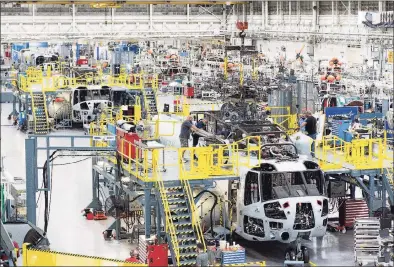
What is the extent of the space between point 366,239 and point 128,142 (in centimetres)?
538

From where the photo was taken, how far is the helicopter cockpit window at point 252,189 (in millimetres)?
18109

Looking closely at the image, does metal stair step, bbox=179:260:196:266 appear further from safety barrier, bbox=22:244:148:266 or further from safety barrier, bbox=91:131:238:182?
safety barrier, bbox=22:244:148:266

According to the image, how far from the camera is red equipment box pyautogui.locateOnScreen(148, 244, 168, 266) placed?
1734 centimetres

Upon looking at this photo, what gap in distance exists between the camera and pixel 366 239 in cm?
1769

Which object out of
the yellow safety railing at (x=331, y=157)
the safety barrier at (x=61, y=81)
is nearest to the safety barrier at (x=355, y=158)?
the yellow safety railing at (x=331, y=157)

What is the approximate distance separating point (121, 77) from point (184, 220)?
22.3m

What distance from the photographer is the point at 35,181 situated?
62.4 feet

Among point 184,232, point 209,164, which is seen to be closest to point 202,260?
point 184,232

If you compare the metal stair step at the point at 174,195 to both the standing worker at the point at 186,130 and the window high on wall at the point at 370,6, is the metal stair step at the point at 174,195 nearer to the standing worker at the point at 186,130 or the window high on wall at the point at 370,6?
the standing worker at the point at 186,130

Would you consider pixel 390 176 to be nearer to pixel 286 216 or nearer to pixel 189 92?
pixel 286 216

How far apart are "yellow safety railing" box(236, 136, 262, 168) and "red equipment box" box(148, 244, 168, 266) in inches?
99.9

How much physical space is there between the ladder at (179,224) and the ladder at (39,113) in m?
17.8

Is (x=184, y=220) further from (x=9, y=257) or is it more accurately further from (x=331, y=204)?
(x=331, y=204)

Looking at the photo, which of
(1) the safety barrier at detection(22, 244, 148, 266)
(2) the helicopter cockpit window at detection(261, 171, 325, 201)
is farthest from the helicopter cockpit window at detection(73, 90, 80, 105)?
(1) the safety barrier at detection(22, 244, 148, 266)
